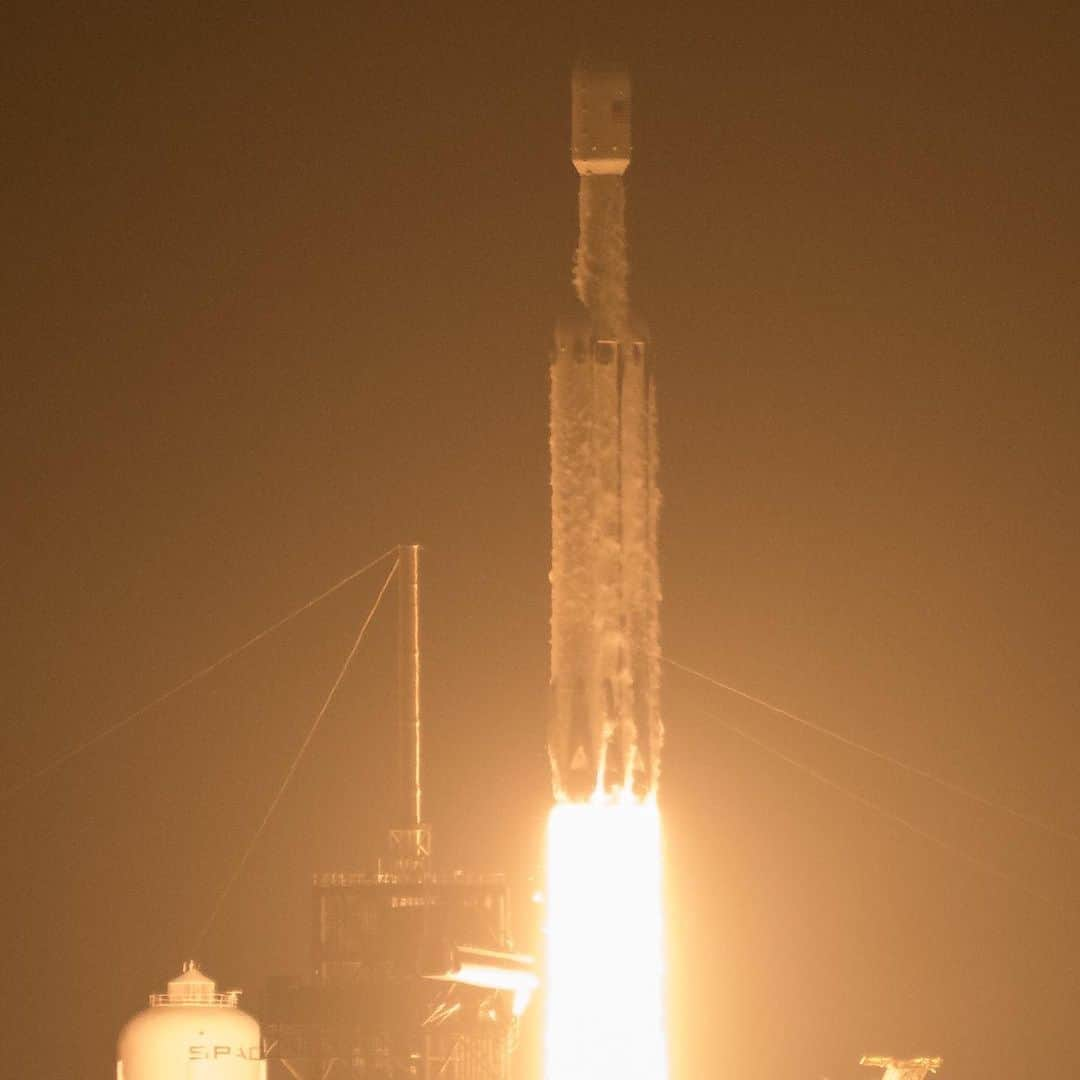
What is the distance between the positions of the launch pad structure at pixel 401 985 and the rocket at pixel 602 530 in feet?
36.0

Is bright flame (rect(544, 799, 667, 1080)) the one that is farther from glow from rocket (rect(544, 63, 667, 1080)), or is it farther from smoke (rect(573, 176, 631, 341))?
smoke (rect(573, 176, 631, 341))

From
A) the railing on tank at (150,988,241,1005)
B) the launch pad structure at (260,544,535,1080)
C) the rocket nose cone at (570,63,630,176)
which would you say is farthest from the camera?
the railing on tank at (150,988,241,1005)

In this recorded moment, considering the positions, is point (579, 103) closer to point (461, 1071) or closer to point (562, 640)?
point (562, 640)

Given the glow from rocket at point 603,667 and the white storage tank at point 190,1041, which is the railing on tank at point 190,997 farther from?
the glow from rocket at point 603,667

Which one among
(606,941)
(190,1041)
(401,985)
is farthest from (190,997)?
(606,941)

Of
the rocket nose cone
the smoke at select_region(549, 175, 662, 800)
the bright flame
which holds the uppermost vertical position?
the rocket nose cone

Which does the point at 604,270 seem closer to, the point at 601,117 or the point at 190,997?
the point at 601,117

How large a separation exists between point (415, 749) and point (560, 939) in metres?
18.9

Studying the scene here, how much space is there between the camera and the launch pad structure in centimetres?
7919

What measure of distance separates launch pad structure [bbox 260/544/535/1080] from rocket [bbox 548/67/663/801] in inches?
432

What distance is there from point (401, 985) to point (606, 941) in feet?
40.5

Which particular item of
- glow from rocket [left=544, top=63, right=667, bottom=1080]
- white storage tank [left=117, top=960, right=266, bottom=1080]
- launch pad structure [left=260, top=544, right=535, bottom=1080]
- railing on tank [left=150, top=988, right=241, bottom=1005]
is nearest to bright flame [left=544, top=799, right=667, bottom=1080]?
glow from rocket [left=544, top=63, right=667, bottom=1080]

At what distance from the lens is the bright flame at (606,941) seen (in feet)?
224

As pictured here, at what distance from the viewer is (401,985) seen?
7988 centimetres
